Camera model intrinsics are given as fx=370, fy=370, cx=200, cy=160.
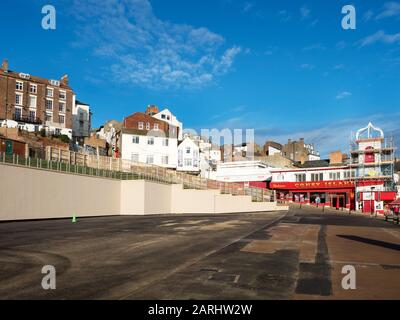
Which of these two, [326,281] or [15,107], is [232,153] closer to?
[15,107]

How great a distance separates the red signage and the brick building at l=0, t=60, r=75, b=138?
47078 mm

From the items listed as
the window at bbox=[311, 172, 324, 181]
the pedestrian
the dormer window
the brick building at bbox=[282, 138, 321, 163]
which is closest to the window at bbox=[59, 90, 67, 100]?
the dormer window

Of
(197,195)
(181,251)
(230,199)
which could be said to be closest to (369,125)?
(230,199)

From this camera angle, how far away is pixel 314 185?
244ft

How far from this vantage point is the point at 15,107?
73438mm

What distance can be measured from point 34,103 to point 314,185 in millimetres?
60105

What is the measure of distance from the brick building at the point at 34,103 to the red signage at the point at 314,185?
4708 cm

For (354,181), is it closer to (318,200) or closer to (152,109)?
(318,200)

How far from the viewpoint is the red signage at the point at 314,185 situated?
70375 mm

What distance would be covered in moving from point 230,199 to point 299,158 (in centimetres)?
6393

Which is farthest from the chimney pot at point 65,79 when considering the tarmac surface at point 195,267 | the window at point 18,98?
the tarmac surface at point 195,267

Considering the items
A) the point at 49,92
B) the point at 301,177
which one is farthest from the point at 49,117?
the point at 301,177

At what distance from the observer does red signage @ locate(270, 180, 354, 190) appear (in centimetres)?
7038

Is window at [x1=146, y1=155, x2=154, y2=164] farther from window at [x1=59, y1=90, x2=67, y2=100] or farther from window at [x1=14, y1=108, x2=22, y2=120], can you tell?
window at [x1=14, y1=108, x2=22, y2=120]
